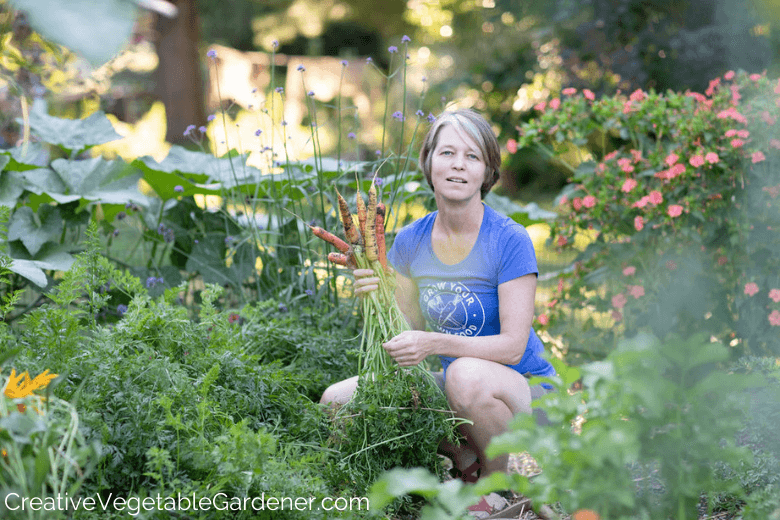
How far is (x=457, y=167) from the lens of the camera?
1.84 meters

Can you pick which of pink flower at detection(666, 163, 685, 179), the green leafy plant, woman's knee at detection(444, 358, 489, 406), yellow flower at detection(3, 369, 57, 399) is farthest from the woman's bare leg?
pink flower at detection(666, 163, 685, 179)

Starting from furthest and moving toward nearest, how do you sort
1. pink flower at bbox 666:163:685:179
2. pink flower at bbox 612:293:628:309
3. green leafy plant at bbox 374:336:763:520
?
1. pink flower at bbox 612:293:628:309
2. pink flower at bbox 666:163:685:179
3. green leafy plant at bbox 374:336:763:520

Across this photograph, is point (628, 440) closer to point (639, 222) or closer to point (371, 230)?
point (371, 230)

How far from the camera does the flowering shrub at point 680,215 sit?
252 cm

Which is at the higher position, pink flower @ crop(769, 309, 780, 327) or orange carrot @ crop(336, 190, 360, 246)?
orange carrot @ crop(336, 190, 360, 246)

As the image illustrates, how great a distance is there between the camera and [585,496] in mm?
858

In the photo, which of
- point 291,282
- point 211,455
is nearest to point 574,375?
point 211,455

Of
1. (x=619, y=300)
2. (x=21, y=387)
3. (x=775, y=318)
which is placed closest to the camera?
(x=21, y=387)

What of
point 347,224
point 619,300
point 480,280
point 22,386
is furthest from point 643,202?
point 22,386

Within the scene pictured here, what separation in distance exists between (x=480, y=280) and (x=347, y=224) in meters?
0.43

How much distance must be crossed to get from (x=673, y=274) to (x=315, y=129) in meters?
1.61

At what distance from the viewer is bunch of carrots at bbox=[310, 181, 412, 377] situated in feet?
5.75

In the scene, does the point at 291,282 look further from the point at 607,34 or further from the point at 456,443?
the point at 607,34

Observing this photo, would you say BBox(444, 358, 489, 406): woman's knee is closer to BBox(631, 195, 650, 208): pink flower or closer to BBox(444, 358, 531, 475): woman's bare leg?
BBox(444, 358, 531, 475): woman's bare leg
